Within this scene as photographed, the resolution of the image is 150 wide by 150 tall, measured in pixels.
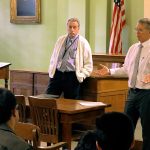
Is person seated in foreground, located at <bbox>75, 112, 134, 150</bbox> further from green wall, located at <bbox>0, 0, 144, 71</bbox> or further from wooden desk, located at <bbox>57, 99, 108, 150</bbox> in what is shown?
green wall, located at <bbox>0, 0, 144, 71</bbox>

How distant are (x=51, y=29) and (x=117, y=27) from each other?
2.01 metres

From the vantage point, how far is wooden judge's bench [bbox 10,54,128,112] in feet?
21.0

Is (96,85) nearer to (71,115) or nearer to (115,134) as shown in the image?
(71,115)

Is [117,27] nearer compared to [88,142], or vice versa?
[88,142]

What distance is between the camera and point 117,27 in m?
8.66

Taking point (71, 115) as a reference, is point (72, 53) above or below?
above

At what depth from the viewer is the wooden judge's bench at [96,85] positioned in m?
6.39

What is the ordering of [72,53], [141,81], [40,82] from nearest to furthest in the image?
1. [141,81]
2. [72,53]
3. [40,82]

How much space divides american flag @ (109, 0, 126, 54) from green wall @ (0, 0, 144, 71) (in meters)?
0.25

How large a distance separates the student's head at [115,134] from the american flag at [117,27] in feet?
21.1

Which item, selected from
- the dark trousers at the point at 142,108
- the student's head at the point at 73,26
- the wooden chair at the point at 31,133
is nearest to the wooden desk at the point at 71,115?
the dark trousers at the point at 142,108

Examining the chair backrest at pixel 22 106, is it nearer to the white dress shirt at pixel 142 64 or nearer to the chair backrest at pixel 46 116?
the chair backrest at pixel 46 116

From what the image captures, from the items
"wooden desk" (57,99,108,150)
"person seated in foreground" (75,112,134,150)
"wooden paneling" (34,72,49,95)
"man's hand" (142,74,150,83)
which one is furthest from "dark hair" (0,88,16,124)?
"wooden paneling" (34,72,49,95)

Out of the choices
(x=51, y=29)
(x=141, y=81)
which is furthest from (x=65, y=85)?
(x=51, y=29)
